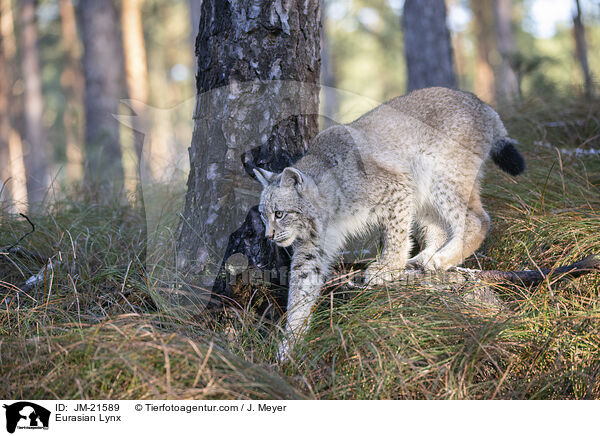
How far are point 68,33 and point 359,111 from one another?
15.4m

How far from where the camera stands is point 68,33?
18.0 m

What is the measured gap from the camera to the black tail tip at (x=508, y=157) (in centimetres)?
404

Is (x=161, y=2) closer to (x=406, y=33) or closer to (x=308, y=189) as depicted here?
(x=406, y=33)

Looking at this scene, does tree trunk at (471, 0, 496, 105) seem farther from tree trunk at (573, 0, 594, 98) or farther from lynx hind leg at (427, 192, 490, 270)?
lynx hind leg at (427, 192, 490, 270)

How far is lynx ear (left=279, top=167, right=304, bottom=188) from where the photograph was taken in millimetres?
3393

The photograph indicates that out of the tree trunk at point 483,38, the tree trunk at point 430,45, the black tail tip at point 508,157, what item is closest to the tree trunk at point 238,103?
the black tail tip at point 508,157

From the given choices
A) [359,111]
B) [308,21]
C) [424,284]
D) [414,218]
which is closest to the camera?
[424,284]

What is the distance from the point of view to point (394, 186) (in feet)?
12.5

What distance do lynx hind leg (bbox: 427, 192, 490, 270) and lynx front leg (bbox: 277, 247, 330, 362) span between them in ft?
2.90

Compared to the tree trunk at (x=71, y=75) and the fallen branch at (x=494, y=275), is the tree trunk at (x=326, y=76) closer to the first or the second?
the fallen branch at (x=494, y=275)

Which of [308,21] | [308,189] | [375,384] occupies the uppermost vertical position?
[308,21]

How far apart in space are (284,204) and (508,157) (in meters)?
1.98

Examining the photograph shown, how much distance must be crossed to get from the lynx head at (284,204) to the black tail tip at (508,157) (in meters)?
1.73

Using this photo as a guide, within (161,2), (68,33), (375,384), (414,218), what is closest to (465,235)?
(414,218)
